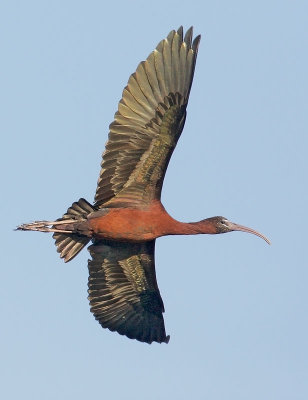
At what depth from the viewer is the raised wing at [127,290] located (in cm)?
2553

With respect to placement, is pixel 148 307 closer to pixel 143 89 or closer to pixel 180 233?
pixel 180 233

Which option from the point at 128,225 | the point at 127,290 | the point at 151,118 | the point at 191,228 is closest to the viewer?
the point at 151,118

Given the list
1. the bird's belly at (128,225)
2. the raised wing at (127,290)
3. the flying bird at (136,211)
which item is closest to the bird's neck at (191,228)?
the flying bird at (136,211)

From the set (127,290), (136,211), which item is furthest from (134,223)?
(127,290)

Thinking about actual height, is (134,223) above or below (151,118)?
below

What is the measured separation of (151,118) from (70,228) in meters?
2.62

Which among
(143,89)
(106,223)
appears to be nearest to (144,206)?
(106,223)

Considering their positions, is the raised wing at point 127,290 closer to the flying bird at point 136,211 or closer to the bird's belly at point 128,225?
the flying bird at point 136,211

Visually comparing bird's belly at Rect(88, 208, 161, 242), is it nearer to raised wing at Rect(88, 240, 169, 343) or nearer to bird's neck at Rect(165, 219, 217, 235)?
bird's neck at Rect(165, 219, 217, 235)

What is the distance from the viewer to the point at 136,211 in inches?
961

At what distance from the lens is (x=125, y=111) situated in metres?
23.8

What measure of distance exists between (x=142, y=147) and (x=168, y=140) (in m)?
0.50

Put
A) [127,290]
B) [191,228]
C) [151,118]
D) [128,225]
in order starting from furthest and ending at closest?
[127,290] → [191,228] → [128,225] → [151,118]

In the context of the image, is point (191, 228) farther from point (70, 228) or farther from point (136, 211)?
point (70, 228)
